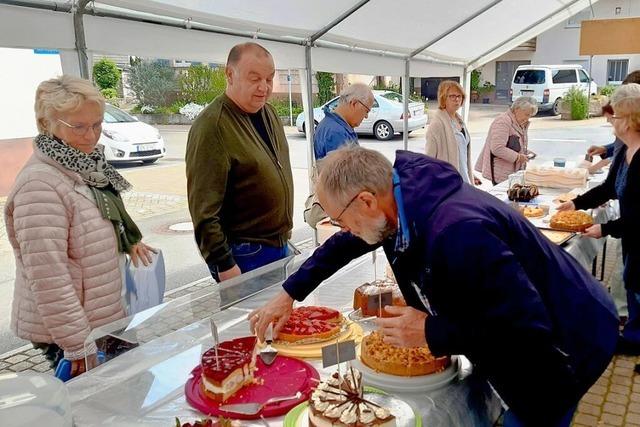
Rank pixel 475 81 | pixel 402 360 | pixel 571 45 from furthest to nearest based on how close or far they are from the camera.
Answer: pixel 475 81, pixel 571 45, pixel 402 360

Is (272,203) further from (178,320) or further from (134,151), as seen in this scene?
(134,151)

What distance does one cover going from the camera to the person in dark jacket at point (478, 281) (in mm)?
1043

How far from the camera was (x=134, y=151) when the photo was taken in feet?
28.5

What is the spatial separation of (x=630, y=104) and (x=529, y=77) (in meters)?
16.7

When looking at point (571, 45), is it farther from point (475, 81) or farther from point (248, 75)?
point (248, 75)

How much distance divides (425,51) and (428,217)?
223 inches

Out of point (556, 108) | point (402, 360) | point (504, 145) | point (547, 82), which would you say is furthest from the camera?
point (556, 108)

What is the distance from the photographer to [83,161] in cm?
174

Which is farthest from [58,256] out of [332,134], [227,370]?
[332,134]

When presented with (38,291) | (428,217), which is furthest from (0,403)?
(428,217)

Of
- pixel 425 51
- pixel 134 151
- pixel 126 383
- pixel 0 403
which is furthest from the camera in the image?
pixel 134 151

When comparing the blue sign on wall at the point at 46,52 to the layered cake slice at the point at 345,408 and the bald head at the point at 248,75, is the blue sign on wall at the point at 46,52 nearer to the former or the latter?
the bald head at the point at 248,75

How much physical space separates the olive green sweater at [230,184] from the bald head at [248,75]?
45 millimetres

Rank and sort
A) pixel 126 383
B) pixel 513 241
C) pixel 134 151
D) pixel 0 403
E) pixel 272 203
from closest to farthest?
1. pixel 0 403
2. pixel 513 241
3. pixel 126 383
4. pixel 272 203
5. pixel 134 151
